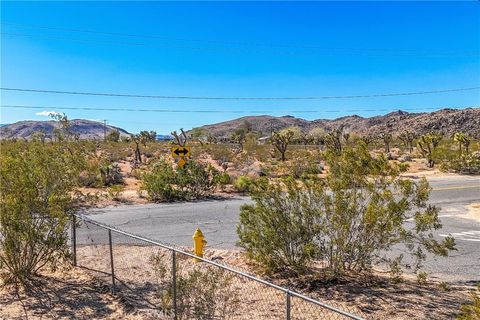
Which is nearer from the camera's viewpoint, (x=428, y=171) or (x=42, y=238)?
(x=42, y=238)

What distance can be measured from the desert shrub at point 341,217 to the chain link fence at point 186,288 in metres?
0.90

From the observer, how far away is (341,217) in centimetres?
809

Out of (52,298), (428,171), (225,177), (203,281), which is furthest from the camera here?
(428,171)

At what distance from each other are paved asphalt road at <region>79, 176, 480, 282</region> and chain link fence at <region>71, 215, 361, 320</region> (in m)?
2.39

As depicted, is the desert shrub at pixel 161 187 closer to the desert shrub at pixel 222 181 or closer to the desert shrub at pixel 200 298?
the desert shrub at pixel 222 181

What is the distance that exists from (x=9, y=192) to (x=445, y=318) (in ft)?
25.3

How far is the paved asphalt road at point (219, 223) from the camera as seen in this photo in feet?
35.6

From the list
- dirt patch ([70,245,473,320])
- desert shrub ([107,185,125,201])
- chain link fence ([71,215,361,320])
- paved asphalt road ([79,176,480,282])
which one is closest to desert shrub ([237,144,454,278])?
dirt patch ([70,245,473,320])

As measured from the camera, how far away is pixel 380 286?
8523 mm

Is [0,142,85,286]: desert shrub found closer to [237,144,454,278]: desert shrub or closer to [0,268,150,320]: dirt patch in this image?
[0,268,150,320]: dirt patch

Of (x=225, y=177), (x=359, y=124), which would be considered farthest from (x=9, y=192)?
(x=359, y=124)

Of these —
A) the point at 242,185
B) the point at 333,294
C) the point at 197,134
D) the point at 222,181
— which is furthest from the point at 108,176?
the point at 197,134

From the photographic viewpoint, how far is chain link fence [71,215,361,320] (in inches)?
255

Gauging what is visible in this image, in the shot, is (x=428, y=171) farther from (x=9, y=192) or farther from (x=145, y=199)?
(x=9, y=192)
